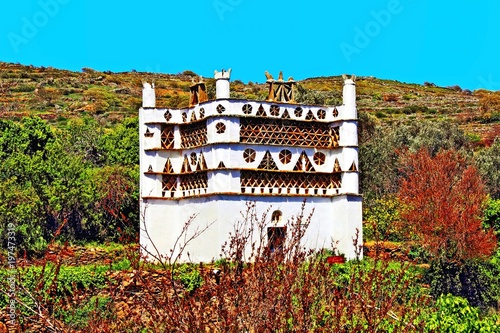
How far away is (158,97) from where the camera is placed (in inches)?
3396

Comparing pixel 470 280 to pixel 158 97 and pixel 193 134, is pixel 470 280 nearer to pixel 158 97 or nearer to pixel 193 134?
pixel 193 134

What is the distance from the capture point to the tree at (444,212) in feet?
117

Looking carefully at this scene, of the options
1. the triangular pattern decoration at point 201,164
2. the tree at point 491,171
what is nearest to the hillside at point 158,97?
the tree at point 491,171

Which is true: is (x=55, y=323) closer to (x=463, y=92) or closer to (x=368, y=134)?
(x=368, y=134)

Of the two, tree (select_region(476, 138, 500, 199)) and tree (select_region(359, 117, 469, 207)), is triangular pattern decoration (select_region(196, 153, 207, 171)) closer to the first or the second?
tree (select_region(359, 117, 469, 207))

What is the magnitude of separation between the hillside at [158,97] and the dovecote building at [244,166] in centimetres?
2865

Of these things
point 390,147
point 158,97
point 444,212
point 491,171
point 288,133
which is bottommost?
point 444,212

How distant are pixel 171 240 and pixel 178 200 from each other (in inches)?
69.6

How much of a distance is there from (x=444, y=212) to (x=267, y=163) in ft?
26.1

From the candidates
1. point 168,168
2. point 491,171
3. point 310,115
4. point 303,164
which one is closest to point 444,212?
point 303,164

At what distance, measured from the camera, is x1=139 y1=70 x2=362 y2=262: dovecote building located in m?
35.3

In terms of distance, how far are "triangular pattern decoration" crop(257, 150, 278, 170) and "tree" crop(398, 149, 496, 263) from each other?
276 inches

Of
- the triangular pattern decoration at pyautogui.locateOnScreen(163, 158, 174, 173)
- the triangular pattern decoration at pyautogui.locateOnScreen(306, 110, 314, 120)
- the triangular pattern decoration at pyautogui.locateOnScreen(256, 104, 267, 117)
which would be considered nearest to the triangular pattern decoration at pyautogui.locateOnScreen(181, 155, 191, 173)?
the triangular pattern decoration at pyautogui.locateOnScreen(163, 158, 174, 173)

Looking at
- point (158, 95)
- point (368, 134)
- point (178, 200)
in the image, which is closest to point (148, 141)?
point (178, 200)
